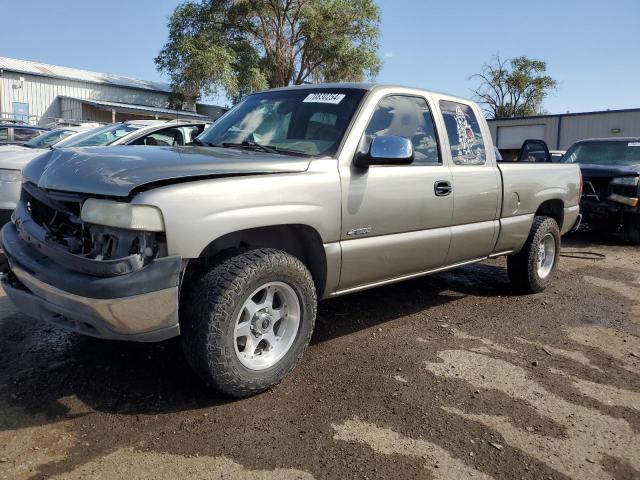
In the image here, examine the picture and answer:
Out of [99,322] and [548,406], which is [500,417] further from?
[99,322]

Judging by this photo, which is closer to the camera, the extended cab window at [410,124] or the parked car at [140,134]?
the extended cab window at [410,124]

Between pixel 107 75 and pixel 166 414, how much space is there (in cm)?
4376

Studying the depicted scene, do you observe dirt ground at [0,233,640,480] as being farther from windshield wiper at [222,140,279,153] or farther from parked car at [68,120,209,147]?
parked car at [68,120,209,147]

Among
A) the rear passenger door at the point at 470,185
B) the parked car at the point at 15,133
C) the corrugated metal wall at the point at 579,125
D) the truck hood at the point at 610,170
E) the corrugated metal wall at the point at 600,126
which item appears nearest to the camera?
the rear passenger door at the point at 470,185

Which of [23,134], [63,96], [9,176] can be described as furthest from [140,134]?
[63,96]

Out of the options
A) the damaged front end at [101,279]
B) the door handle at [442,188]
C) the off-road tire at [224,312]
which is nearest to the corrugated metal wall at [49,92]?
the door handle at [442,188]

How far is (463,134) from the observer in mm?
4668

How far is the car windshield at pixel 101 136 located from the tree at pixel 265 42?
24.7 m

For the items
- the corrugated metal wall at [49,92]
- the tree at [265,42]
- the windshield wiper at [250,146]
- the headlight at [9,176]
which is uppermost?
the tree at [265,42]

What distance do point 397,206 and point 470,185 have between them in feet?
3.25

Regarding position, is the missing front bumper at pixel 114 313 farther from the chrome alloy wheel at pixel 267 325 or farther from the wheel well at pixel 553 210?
the wheel well at pixel 553 210

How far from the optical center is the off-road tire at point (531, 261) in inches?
214

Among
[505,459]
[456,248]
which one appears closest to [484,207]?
[456,248]

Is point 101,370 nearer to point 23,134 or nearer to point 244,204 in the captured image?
point 244,204
